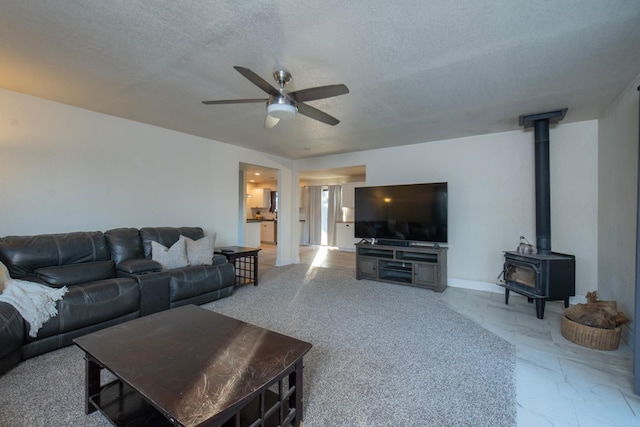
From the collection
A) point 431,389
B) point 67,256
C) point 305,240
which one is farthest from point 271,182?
point 431,389

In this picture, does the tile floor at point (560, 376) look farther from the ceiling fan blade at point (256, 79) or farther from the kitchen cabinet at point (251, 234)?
the kitchen cabinet at point (251, 234)

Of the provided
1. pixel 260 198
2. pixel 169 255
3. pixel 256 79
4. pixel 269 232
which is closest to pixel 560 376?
pixel 256 79

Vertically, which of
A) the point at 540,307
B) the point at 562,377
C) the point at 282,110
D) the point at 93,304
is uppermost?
the point at 282,110

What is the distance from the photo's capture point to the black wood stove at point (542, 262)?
10.0ft

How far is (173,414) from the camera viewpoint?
40.0 inches

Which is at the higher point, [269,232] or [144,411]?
[269,232]

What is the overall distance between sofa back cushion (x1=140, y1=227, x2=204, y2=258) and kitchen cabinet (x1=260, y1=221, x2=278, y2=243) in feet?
20.0

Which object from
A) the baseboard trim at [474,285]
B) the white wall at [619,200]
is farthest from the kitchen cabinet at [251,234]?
the white wall at [619,200]

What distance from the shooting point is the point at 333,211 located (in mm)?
9125

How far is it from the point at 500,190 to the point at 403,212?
1.43 m

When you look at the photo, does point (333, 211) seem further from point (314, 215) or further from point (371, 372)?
point (371, 372)

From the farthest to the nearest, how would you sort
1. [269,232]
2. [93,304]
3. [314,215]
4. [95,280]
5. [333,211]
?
[269,232]
[314,215]
[333,211]
[95,280]
[93,304]

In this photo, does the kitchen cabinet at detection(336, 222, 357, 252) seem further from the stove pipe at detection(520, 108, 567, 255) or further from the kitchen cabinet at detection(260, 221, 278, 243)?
the stove pipe at detection(520, 108, 567, 255)

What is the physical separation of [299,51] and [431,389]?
2524 millimetres
